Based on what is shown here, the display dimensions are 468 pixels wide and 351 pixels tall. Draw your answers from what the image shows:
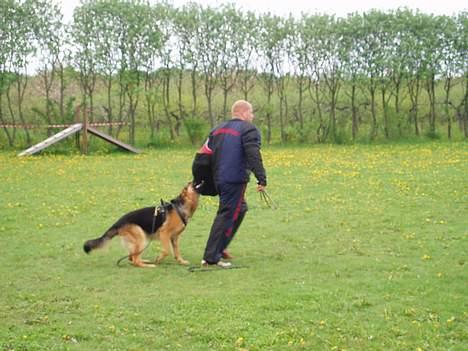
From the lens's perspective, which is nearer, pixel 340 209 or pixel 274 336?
pixel 274 336

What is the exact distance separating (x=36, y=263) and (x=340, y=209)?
5765mm

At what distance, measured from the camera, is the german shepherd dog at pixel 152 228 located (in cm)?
849

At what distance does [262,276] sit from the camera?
7.88 m

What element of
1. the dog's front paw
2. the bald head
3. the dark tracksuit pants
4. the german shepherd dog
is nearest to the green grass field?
the dog's front paw

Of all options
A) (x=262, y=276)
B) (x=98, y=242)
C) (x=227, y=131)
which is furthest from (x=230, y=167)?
(x=98, y=242)

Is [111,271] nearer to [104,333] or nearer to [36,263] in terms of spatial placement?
[36,263]

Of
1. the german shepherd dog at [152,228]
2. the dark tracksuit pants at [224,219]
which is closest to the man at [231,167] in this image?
the dark tracksuit pants at [224,219]

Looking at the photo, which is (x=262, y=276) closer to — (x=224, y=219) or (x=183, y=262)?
(x=224, y=219)

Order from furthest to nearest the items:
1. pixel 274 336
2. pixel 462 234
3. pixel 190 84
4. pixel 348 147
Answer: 1. pixel 190 84
2. pixel 348 147
3. pixel 462 234
4. pixel 274 336

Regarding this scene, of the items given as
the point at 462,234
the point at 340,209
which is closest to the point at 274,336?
the point at 462,234

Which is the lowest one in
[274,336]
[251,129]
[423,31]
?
[274,336]

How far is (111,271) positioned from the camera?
8234 mm

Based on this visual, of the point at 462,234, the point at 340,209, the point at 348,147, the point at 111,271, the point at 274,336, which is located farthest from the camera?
the point at 348,147

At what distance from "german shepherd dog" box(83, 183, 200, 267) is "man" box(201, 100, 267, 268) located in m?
0.41
